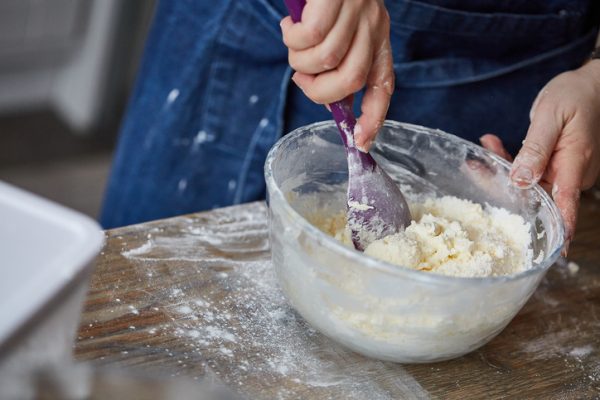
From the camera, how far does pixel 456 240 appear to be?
87cm

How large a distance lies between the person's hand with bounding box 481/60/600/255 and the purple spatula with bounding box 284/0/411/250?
0.51 feet

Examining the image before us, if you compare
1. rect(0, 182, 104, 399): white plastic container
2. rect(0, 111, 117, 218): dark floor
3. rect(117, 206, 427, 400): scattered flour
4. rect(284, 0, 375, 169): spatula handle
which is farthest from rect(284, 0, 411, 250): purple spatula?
A: rect(0, 111, 117, 218): dark floor

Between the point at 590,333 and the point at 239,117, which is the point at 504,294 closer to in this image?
the point at 590,333

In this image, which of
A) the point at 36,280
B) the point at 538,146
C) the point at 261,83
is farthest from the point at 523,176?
the point at 36,280

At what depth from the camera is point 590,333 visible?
937mm

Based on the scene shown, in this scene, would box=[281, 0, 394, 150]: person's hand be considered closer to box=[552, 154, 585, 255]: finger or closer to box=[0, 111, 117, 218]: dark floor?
box=[552, 154, 585, 255]: finger

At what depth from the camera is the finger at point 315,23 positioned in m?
0.79

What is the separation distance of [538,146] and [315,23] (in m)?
0.34

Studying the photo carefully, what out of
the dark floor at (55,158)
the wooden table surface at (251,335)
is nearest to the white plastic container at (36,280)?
the wooden table surface at (251,335)

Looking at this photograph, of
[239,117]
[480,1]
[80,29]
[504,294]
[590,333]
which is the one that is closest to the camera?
[504,294]

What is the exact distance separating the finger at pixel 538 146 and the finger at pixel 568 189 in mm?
26

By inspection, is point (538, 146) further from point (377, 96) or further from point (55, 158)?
point (55, 158)

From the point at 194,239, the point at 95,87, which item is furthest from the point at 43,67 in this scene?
the point at 194,239

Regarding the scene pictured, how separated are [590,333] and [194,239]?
48 cm
